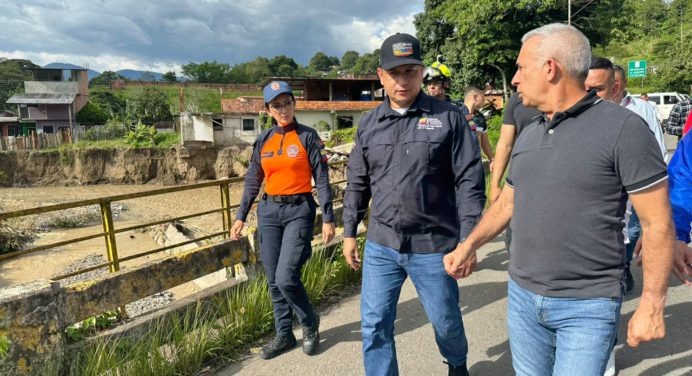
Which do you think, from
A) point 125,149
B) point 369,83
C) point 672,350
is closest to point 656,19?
point 369,83

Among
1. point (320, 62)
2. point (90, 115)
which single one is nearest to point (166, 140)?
point (90, 115)

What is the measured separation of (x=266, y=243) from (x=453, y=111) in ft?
5.70

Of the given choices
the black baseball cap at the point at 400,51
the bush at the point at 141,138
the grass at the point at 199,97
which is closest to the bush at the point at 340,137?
the bush at the point at 141,138

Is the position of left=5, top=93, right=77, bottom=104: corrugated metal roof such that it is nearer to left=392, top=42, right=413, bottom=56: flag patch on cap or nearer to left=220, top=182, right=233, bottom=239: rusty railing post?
left=220, top=182, right=233, bottom=239: rusty railing post

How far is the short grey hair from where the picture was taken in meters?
1.68

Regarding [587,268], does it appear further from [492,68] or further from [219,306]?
[492,68]

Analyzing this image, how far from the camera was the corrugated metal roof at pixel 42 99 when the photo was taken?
45.5 meters

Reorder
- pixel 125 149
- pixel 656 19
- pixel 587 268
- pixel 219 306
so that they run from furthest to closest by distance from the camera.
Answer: pixel 656 19
pixel 125 149
pixel 219 306
pixel 587 268

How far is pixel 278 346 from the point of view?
11.2ft

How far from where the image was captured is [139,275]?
3406 millimetres

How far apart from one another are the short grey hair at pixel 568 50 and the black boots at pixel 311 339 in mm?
2544

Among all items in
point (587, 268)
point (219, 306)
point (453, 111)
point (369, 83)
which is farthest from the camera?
point (369, 83)

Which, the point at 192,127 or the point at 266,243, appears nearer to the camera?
the point at 266,243

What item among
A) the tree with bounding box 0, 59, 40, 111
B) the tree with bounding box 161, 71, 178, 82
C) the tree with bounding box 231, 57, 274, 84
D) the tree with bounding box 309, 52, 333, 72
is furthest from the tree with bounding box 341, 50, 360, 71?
the tree with bounding box 0, 59, 40, 111
